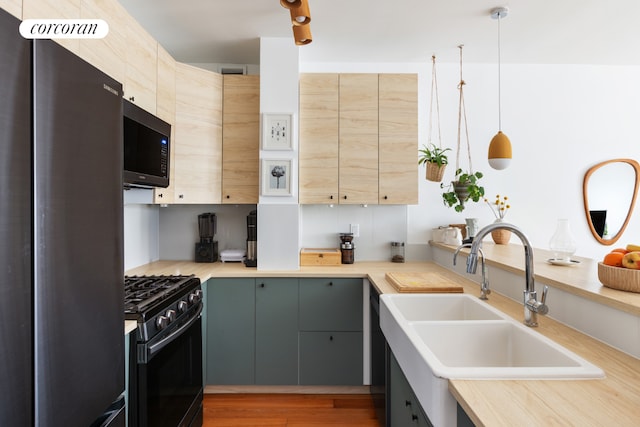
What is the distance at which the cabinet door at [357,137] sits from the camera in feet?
9.29

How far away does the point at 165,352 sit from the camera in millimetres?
1709

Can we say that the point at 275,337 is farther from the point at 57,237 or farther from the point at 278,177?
the point at 57,237

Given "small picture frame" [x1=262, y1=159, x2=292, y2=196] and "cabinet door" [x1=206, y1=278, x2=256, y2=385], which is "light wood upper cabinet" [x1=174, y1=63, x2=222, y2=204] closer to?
"small picture frame" [x1=262, y1=159, x2=292, y2=196]

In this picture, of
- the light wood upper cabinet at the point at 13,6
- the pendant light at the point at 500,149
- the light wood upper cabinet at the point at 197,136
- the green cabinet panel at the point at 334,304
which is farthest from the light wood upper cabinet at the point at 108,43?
the pendant light at the point at 500,149

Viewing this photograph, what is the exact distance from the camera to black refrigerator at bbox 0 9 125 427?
74cm

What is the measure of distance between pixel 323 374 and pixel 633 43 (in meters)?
3.50

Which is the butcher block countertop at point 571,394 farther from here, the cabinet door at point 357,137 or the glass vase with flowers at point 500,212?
the cabinet door at point 357,137

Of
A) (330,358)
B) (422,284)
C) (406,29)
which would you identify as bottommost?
(330,358)

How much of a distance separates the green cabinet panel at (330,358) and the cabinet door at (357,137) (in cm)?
103

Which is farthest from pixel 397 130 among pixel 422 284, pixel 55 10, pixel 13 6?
pixel 13 6

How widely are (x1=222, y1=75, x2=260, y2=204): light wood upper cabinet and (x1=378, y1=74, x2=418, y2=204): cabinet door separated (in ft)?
3.25

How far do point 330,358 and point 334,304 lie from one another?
0.39 m

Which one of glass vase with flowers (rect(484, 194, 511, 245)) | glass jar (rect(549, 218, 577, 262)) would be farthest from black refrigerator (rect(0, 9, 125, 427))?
glass vase with flowers (rect(484, 194, 511, 245))

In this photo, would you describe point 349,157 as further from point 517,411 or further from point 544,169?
point 517,411
